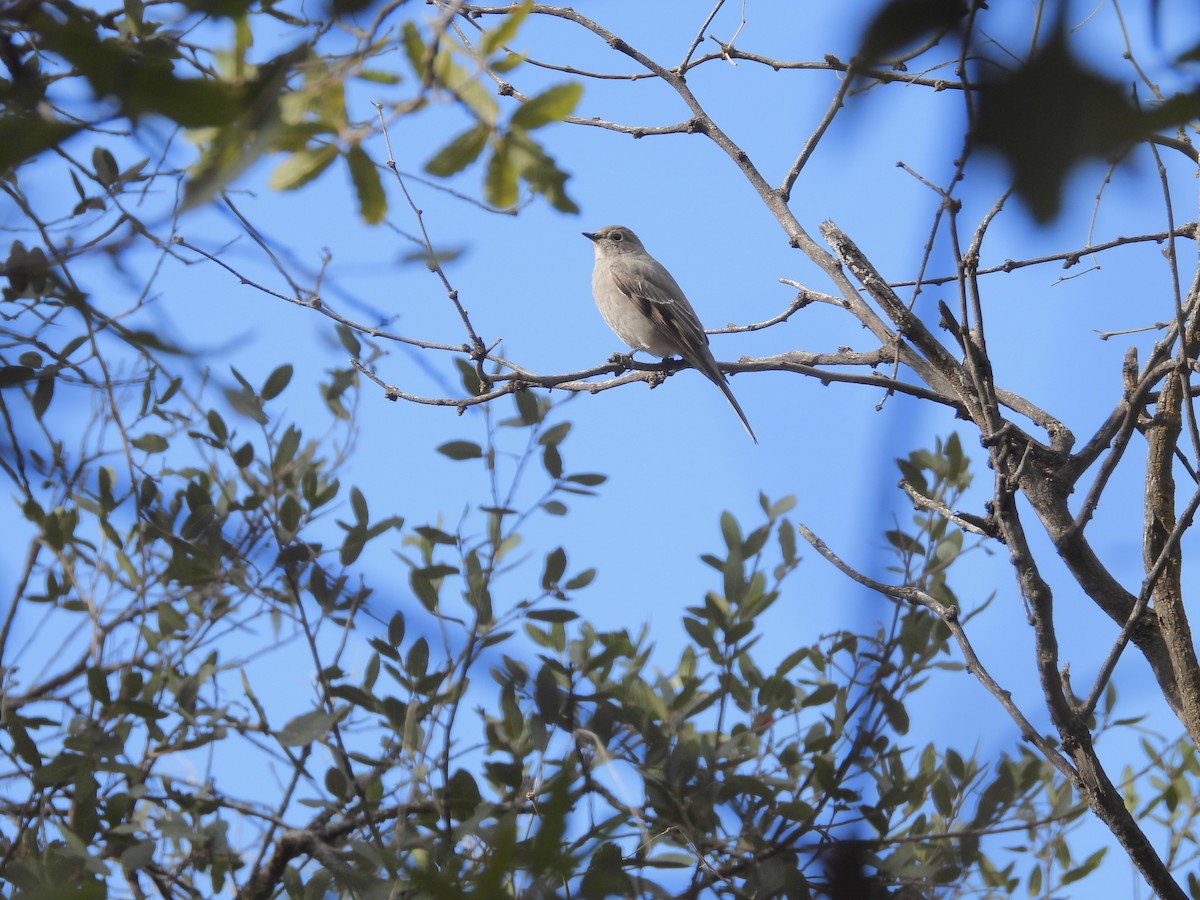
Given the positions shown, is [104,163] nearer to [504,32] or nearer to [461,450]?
[461,450]

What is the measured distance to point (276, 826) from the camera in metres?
2.82

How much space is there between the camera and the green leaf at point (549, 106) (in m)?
1.30

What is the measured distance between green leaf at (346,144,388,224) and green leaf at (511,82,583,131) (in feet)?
0.65

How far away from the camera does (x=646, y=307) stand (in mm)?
7152

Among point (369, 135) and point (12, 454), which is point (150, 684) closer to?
point (12, 454)

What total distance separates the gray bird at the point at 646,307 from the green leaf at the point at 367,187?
4706mm

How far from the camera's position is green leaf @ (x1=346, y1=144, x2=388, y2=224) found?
4.60ft

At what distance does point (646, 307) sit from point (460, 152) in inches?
231

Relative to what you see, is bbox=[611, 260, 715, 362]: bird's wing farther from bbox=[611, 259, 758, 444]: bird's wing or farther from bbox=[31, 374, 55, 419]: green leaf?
bbox=[31, 374, 55, 419]: green leaf

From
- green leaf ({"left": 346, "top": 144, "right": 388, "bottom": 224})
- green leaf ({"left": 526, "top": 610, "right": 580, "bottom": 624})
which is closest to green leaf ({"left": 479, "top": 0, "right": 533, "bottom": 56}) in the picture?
green leaf ({"left": 346, "top": 144, "right": 388, "bottom": 224})

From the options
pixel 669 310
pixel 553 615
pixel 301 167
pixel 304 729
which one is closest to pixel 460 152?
pixel 301 167

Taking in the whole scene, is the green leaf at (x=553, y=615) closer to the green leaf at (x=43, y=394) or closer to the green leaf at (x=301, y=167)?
the green leaf at (x=43, y=394)

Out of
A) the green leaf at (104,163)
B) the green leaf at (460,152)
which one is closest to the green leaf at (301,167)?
the green leaf at (460,152)

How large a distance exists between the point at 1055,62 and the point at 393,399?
346 cm
